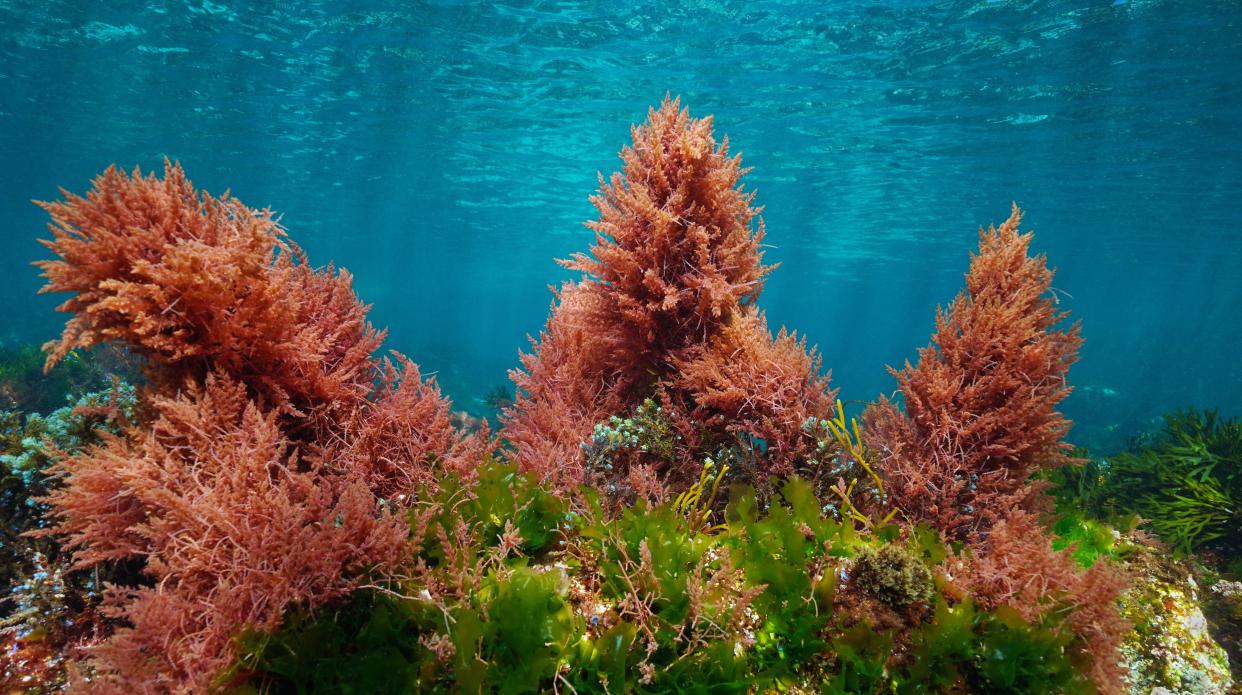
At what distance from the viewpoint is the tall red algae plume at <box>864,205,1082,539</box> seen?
347 cm

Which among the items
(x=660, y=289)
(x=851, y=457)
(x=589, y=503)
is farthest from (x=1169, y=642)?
(x=660, y=289)

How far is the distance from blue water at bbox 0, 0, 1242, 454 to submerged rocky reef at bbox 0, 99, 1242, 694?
47.7ft

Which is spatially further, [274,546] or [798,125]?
[798,125]

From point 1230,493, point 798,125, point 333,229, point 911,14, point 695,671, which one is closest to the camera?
point 695,671

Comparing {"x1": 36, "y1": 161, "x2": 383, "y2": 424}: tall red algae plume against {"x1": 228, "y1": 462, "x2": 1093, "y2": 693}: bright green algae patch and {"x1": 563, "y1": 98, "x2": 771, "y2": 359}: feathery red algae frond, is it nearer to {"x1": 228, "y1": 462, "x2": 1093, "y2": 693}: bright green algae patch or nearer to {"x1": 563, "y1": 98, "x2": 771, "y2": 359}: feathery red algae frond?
{"x1": 228, "y1": 462, "x2": 1093, "y2": 693}: bright green algae patch

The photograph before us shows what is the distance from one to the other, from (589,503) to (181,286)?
261 centimetres

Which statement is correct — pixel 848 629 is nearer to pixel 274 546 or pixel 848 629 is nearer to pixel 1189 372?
pixel 274 546

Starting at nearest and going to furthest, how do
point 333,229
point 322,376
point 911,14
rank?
point 322,376, point 911,14, point 333,229

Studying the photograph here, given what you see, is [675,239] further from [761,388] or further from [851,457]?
[851,457]

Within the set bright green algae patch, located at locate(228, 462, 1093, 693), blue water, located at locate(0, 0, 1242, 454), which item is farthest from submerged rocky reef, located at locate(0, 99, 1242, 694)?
blue water, located at locate(0, 0, 1242, 454)

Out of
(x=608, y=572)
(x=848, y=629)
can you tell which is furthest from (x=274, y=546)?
(x=848, y=629)

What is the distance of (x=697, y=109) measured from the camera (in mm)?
21031

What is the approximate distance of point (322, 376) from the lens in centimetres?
351

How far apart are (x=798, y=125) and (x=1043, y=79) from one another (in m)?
8.19
